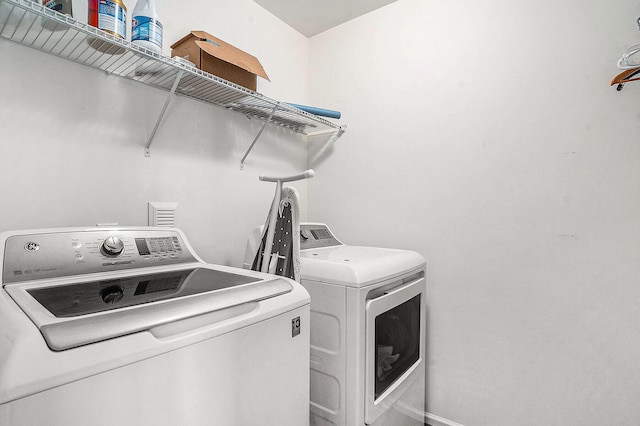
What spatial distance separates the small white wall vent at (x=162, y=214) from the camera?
1.58 metres

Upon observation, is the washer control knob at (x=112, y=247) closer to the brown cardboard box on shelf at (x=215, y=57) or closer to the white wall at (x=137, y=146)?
the white wall at (x=137, y=146)

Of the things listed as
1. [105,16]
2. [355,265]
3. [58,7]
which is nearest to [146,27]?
[105,16]

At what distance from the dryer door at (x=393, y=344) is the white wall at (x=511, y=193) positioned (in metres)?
0.34

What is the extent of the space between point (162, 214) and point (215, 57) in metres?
0.77

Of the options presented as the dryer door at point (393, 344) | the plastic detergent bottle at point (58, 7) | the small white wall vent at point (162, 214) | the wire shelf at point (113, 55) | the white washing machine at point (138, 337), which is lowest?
the dryer door at point (393, 344)

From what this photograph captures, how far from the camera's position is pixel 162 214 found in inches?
63.6

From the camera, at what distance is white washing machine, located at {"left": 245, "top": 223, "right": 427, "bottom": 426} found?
1.32m

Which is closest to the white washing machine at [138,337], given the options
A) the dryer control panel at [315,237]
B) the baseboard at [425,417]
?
the dryer control panel at [315,237]

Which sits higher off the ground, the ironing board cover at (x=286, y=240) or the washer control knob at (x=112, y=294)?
the ironing board cover at (x=286, y=240)

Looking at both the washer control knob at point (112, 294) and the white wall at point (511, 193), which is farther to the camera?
the white wall at point (511, 193)

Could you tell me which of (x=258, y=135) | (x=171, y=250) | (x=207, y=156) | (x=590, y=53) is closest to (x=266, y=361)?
(x=171, y=250)

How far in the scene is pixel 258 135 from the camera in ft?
6.57

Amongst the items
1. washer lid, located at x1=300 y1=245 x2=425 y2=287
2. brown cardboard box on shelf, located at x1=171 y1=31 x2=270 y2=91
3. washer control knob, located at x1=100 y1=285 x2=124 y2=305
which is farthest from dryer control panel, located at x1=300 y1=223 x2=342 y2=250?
washer control knob, located at x1=100 y1=285 x2=124 y2=305

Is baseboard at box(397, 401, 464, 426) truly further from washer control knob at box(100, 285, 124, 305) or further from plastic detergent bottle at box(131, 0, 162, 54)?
plastic detergent bottle at box(131, 0, 162, 54)
